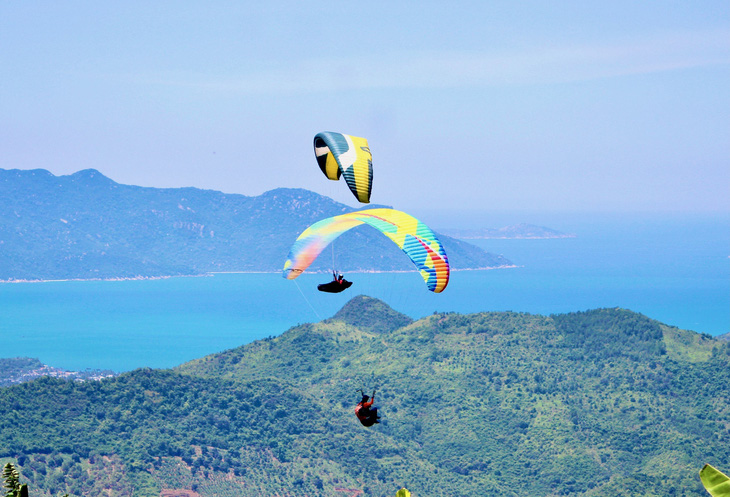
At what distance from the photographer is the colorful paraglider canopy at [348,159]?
44.4m

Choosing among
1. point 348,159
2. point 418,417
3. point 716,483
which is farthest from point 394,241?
point 418,417

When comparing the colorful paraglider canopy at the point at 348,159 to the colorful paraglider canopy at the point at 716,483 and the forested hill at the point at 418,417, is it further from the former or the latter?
the forested hill at the point at 418,417

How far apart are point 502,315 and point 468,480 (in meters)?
48.5

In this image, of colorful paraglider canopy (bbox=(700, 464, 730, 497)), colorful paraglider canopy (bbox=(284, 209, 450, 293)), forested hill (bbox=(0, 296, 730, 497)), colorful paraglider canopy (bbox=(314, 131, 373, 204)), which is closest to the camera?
colorful paraglider canopy (bbox=(700, 464, 730, 497))

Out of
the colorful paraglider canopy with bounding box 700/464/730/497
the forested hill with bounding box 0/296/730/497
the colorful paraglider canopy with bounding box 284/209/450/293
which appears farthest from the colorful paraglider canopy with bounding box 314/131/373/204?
the forested hill with bounding box 0/296/730/497

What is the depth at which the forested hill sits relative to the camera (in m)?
117

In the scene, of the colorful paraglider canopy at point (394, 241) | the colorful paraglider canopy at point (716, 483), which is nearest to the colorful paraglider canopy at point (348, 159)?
the colorful paraglider canopy at point (394, 241)

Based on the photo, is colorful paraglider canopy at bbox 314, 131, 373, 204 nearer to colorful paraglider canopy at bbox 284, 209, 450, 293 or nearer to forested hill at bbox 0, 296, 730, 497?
colorful paraglider canopy at bbox 284, 209, 450, 293

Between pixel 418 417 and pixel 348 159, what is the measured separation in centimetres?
11286

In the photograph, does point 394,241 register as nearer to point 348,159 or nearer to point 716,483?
point 348,159

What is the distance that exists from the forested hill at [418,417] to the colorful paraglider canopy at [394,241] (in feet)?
230

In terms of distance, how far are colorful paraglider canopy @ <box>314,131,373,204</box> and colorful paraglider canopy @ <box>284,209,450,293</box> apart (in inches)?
75.8

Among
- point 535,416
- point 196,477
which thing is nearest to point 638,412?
point 535,416

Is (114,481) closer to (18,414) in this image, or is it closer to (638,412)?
(18,414)
